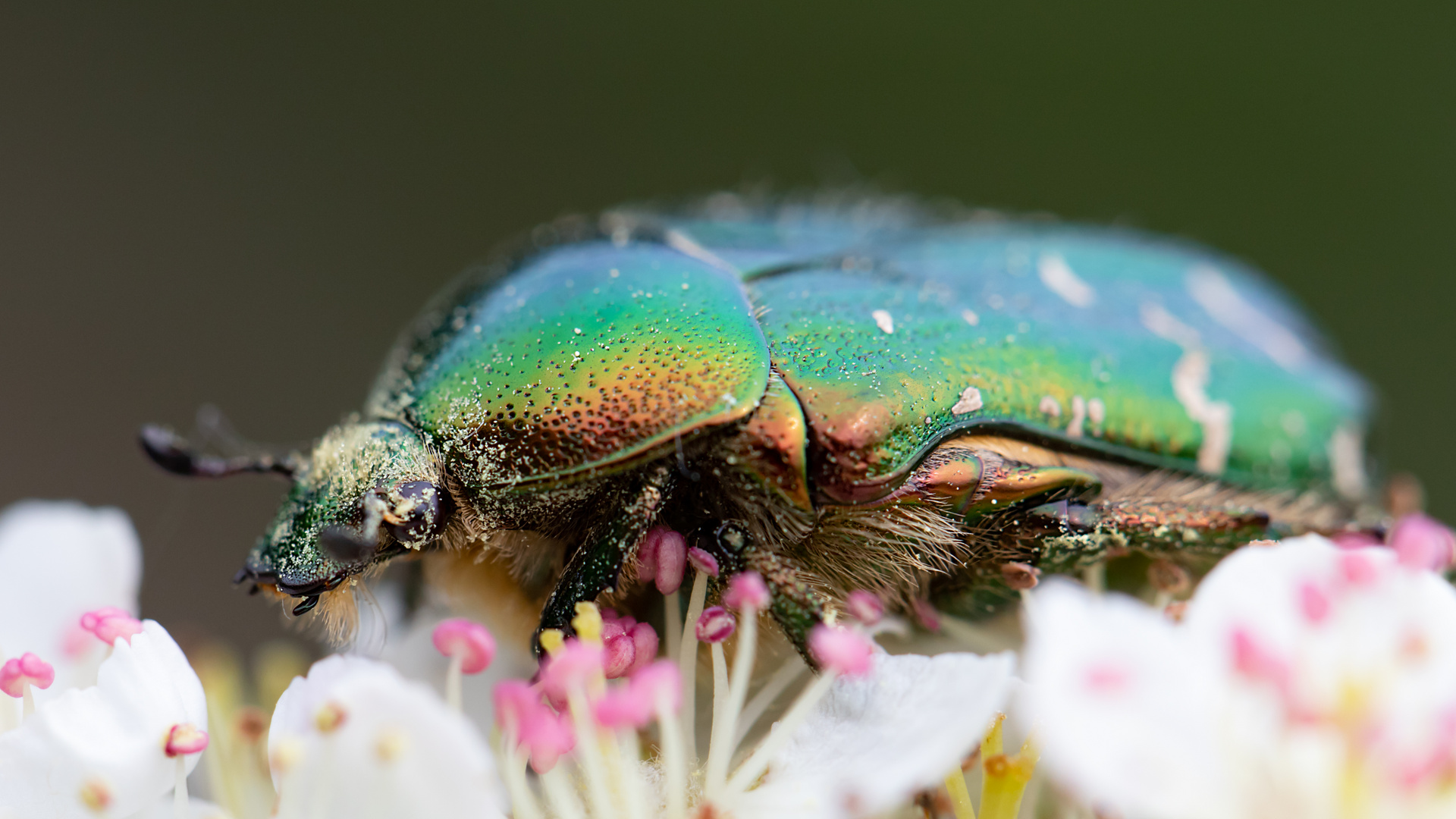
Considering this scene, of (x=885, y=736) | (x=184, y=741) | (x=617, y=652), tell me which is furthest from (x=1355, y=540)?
(x=184, y=741)

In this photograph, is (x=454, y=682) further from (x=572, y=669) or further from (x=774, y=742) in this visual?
(x=774, y=742)

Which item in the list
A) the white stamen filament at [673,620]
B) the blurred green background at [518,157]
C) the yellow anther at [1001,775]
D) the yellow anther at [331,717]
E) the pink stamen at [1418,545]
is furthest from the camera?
the blurred green background at [518,157]

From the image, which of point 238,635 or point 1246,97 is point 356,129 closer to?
point 238,635

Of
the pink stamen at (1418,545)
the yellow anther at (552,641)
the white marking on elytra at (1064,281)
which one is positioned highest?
Result: the white marking on elytra at (1064,281)

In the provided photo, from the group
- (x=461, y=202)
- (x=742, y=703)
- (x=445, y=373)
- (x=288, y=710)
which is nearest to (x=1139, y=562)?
(x=742, y=703)

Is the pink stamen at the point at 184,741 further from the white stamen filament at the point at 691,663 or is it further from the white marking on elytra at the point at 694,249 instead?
the white marking on elytra at the point at 694,249

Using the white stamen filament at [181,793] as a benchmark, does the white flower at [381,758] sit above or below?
above

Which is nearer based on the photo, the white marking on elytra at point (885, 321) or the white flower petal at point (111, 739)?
the white flower petal at point (111, 739)

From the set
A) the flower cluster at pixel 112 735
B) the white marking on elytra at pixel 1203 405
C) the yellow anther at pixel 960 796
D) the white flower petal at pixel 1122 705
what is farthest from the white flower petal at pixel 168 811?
the white marking on elytra at pixel 1203 405
